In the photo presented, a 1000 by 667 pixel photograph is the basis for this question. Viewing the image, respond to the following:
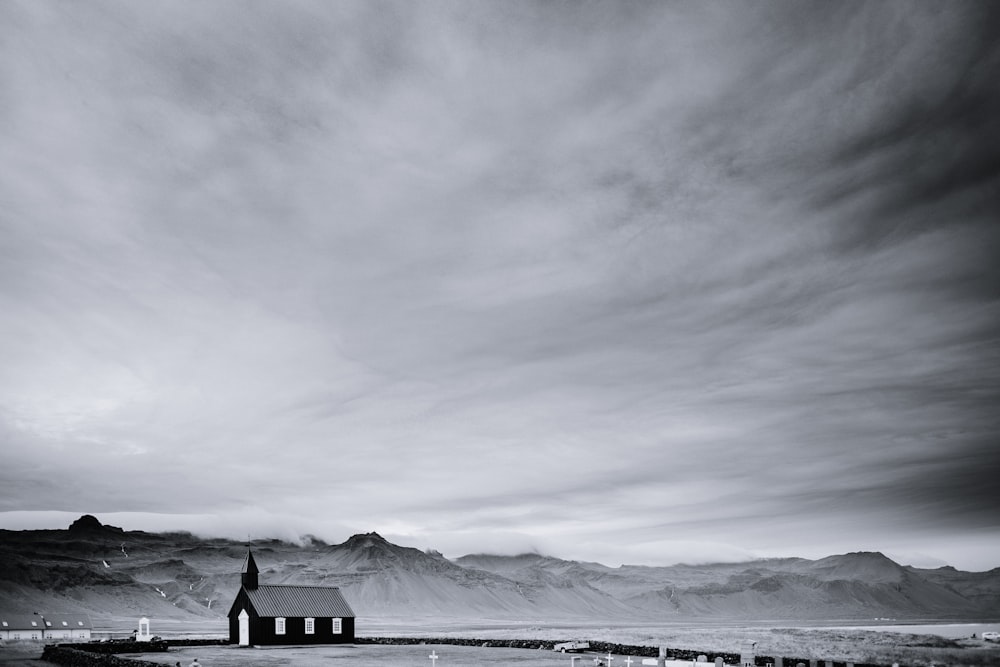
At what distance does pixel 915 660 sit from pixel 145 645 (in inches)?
1900

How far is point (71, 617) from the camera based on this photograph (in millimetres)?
108500

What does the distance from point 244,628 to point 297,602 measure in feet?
14.7

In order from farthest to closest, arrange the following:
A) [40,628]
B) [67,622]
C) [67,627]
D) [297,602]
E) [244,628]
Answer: [67,622], [67,627], [40,628], [297,602], [244,628]

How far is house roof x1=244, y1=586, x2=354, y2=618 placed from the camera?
69875 mm

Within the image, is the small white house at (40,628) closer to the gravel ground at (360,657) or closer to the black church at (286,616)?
the black church at (286,616)

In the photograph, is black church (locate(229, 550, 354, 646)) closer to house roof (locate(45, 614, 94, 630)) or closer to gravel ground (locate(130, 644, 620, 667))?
gravel ground (locate(130, 644, 620, 667))

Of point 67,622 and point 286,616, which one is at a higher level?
point 286,616

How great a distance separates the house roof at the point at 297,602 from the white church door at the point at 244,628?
1.32 meters

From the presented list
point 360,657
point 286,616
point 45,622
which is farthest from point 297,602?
point 45,622

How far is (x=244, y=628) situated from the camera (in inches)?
2734

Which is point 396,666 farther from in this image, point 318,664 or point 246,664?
point 246,664

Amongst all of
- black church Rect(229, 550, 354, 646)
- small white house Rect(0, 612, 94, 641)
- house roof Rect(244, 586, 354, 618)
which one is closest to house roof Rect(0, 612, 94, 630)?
small white house Rect(0, 612, 94, 641)

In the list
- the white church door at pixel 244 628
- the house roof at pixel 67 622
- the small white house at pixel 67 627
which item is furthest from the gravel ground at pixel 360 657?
the house roof at pixel 67 622

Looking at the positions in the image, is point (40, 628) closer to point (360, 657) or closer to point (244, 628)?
point (244, 628)
